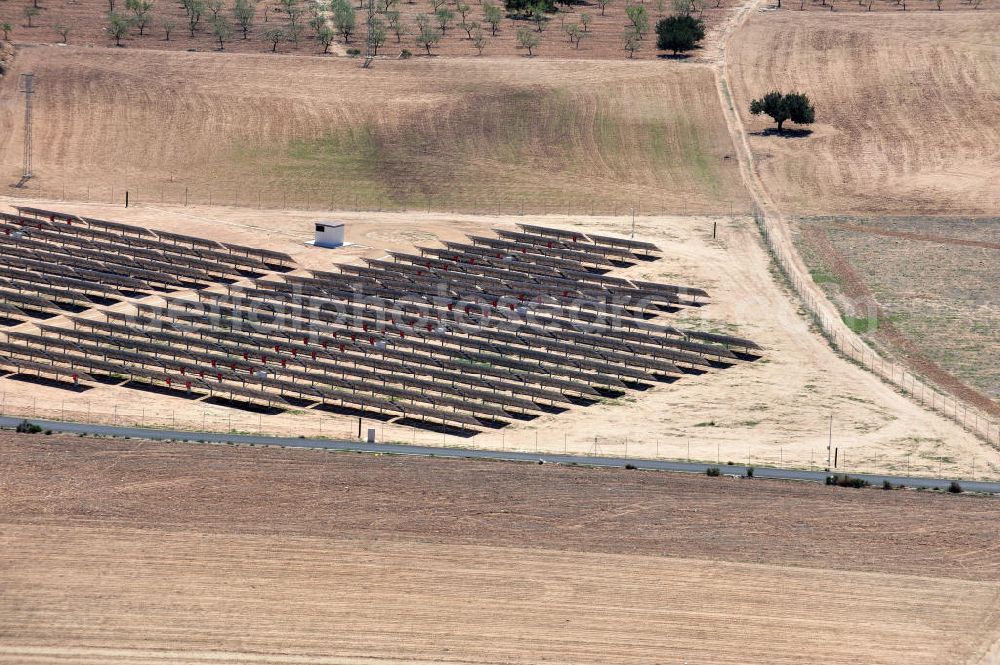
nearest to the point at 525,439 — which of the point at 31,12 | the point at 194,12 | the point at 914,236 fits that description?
the point at 914,236

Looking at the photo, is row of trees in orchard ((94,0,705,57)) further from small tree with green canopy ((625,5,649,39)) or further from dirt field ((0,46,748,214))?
dirt field ((0,46,748,214))

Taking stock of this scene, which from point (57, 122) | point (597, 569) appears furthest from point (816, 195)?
point (597, 569)

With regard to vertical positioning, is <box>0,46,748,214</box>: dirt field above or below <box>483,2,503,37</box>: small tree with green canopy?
below

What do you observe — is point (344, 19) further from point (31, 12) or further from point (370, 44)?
point (31, 12)

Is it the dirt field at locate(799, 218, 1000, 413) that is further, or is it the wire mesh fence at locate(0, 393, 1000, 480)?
the dirt field at locate(799, 218, 1000, 413)

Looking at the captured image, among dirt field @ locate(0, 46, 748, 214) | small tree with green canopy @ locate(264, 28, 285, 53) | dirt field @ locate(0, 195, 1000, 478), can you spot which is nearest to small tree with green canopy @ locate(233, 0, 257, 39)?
small tree with green canopy @ locate(264, 28, 285, 53)
